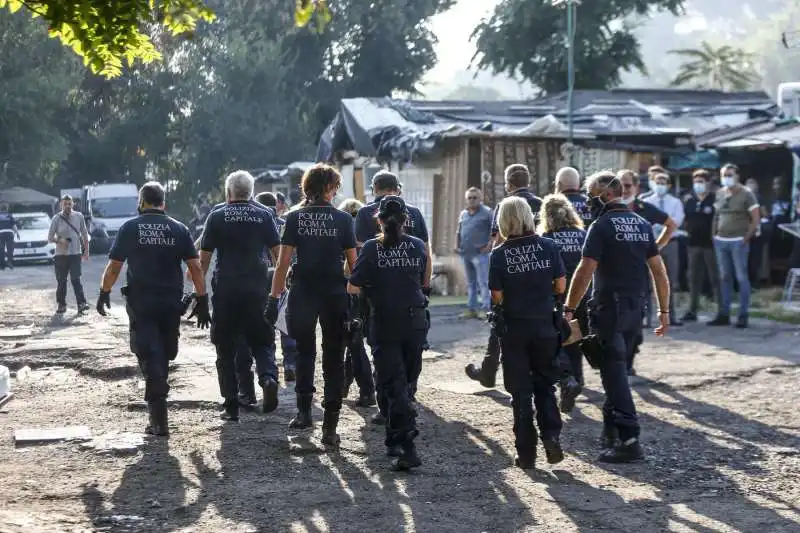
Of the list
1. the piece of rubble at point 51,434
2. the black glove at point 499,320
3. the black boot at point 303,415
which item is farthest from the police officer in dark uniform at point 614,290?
the piece of rubble at point 51,434

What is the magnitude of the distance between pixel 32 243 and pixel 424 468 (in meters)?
31.2

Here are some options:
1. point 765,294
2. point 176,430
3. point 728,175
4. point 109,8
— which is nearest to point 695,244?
point 728,175

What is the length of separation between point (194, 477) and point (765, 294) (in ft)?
45.4

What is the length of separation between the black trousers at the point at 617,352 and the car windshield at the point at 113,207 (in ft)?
118

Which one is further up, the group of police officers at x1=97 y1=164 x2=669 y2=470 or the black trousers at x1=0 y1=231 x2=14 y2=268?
the group of police officers at x1=97 y1=164 x2=669 y2=470

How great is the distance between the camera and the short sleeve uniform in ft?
25.7

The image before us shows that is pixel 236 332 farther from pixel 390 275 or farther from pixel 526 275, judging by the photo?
pixel 526 275

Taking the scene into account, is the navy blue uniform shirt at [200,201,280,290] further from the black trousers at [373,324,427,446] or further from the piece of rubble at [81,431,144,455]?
the black trousers at [373,324,427,446]

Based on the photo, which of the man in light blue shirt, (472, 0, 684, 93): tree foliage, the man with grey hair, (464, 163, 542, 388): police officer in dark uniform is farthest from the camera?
(472, 0, 684, 93): tree foliage

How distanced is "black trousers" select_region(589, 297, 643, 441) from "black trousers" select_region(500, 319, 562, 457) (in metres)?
0.48

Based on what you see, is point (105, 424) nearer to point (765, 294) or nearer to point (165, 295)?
point (165, 295)

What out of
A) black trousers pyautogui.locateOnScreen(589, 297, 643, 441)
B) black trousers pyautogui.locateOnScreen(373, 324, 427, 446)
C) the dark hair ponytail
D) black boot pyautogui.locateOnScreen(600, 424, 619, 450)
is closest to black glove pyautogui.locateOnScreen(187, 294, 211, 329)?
black trousers pyautogui.locateOnScreen(373, 324, 427, 446)

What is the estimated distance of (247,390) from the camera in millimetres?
10102

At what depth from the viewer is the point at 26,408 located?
10.5 meters
